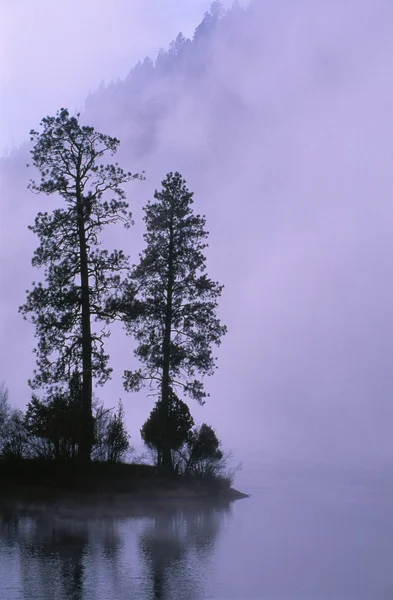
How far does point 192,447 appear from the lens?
27750 mm

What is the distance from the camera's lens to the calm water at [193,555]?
11.3 m

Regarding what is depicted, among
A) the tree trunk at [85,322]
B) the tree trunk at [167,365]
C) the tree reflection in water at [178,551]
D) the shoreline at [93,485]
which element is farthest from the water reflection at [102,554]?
the tree trunk at [167,365]

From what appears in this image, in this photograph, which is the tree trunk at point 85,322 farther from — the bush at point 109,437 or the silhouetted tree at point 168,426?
the silhouetted tree at point 168,426

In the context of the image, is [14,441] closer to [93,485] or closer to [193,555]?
[93,485]

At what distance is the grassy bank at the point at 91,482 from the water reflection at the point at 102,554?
81cm

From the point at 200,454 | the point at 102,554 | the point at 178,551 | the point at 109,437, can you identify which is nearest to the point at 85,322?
the point at 109,437

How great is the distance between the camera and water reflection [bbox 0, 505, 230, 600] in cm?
1092

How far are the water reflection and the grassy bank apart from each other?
0.81 m

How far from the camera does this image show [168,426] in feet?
90.9

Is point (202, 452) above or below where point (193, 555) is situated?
above

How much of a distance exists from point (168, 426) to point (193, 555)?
528 inches

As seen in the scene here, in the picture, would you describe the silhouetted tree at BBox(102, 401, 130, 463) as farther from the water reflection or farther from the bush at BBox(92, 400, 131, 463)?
the water reflection

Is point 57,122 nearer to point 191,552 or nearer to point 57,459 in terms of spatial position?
point 57,459

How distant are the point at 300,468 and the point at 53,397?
43.2 m
